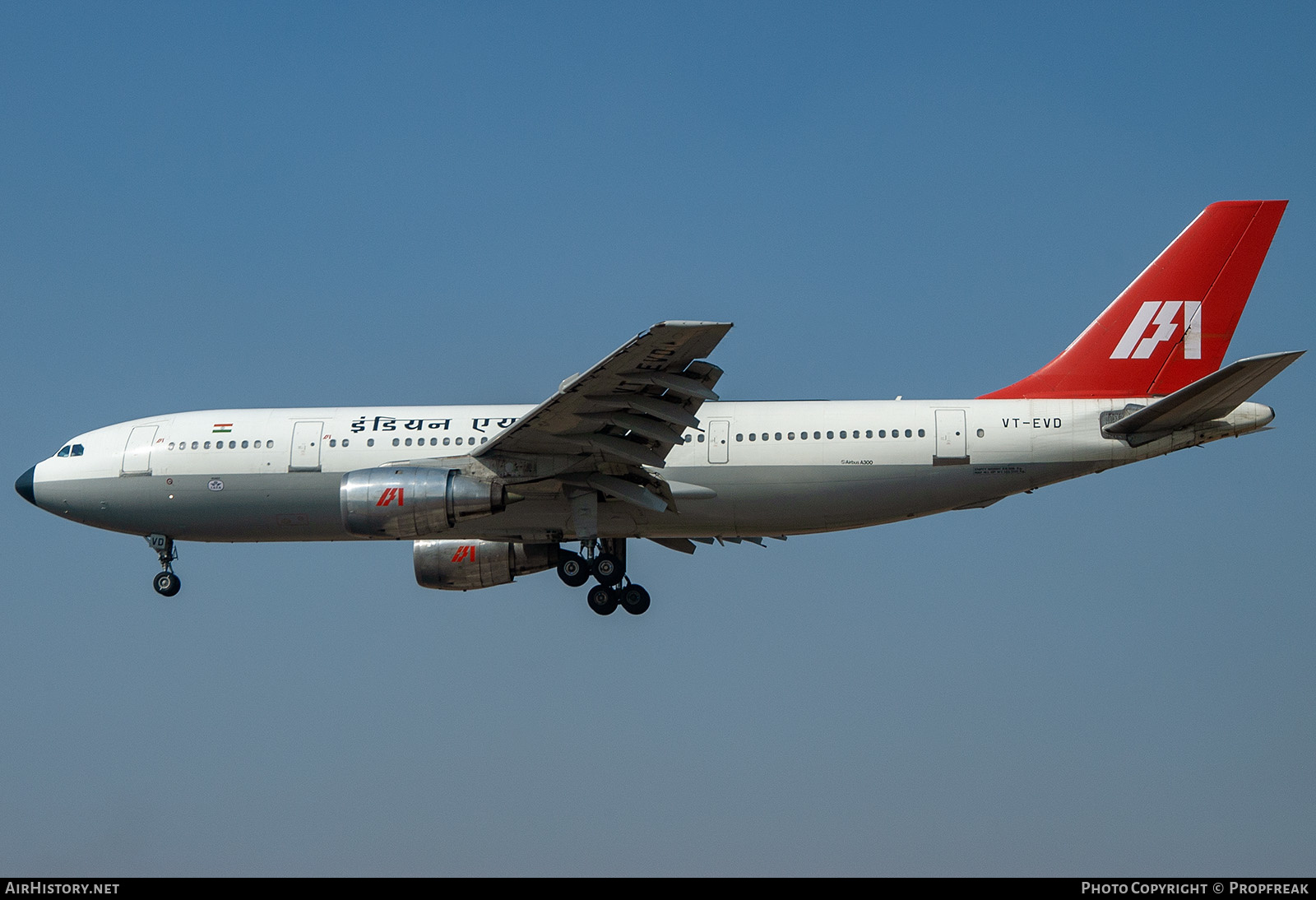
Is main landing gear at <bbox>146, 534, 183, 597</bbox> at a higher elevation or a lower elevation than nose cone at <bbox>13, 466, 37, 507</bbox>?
lower

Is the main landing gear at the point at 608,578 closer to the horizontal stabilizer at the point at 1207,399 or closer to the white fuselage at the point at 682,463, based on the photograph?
the white fuselage at the point at 682,463

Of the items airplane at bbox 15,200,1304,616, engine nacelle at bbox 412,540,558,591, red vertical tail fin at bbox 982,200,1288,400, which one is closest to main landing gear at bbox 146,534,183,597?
airplane at bbox 15,200,1304,616

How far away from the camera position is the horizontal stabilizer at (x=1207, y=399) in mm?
22141

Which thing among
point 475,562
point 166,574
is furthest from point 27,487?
point 475,562

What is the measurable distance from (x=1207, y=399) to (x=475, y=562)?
14938 millimetres

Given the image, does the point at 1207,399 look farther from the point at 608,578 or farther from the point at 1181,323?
the point at 608,578

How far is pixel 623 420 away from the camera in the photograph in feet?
81.5

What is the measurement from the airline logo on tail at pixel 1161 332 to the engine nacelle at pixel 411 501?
476 inches

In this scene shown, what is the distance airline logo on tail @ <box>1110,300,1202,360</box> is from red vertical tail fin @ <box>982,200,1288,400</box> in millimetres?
15

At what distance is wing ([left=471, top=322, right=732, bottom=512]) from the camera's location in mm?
22703

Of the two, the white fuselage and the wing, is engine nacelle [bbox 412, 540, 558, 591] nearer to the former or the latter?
the white fuselage
